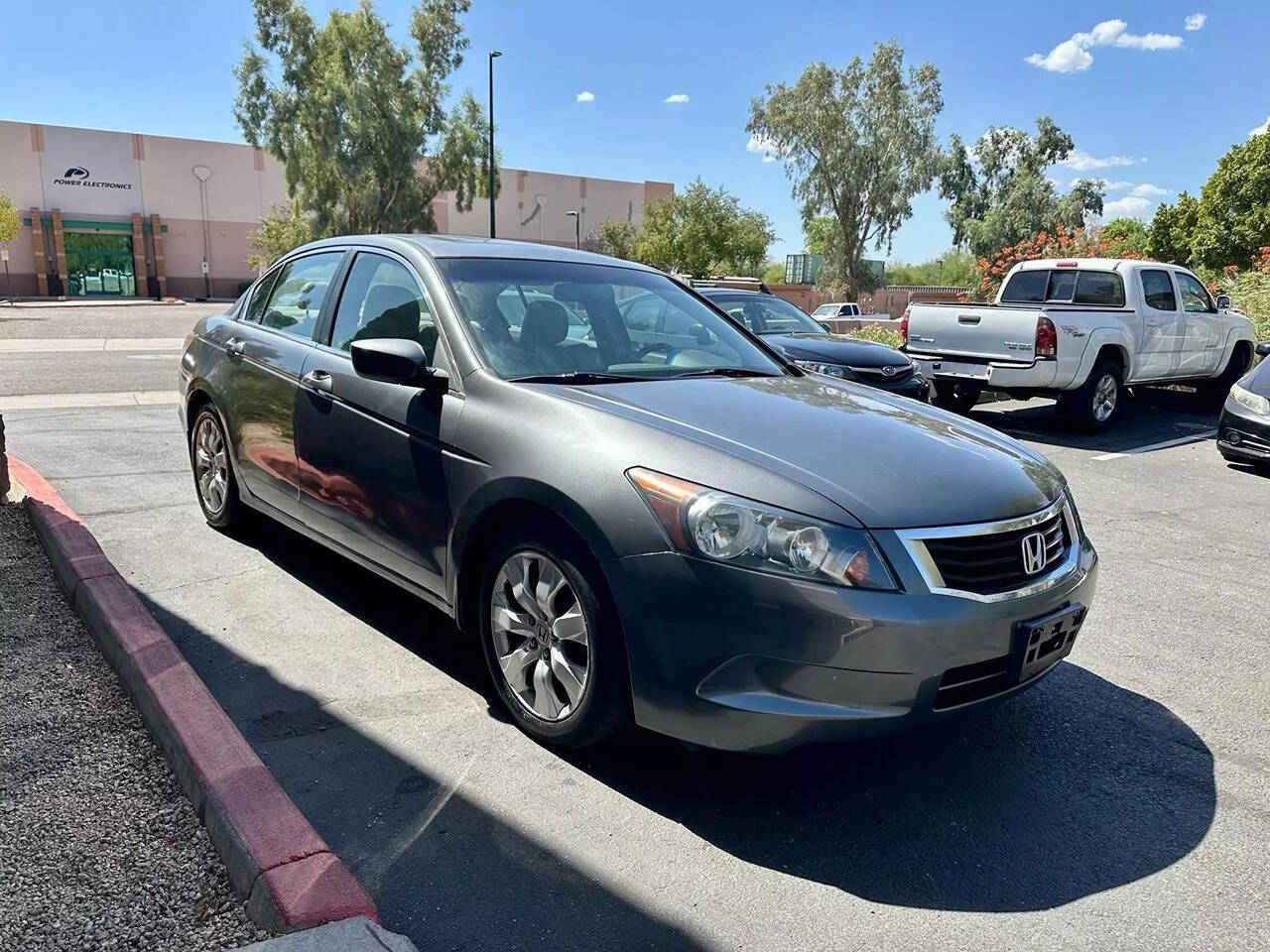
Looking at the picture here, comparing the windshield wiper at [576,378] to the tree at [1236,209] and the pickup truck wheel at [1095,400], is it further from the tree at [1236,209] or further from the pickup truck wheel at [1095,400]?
the tree at [1236,209]

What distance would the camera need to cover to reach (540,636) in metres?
3.16

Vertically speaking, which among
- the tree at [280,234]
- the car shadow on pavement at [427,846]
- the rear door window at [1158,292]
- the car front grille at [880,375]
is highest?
the tree at [280,234]

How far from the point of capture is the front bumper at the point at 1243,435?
28.7 feet

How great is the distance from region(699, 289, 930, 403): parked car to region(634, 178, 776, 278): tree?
40434 millimetres

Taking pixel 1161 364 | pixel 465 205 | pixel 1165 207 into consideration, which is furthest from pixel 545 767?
pixel 1165 207

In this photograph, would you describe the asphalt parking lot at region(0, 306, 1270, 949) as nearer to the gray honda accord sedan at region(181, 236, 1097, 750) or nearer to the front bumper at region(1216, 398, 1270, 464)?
the gray honda accord sedan at region(181, 236, 1097, 750)

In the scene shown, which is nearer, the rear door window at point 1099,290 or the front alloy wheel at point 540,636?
the front alloy wheel at point 540,636

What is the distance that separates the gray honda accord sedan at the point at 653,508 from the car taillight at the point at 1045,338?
690 cm

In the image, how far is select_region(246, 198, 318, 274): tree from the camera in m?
40.4

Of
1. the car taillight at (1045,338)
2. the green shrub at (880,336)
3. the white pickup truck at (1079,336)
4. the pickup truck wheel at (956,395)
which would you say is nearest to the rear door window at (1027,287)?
the white pickup truck at (1079,336)

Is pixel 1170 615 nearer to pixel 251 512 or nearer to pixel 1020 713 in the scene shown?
pixel 1020 713

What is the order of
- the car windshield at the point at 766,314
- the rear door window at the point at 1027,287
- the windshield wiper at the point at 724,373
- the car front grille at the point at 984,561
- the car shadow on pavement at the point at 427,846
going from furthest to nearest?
the rear door window at the point at 1027,287 → the car windshield at the point at 766,314 → the windshield wiper at the point at 724,373 → the car front grille at the point at 984,561 → the car shadow on pavement at the point at 427,846

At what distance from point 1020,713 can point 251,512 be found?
4.15 metres

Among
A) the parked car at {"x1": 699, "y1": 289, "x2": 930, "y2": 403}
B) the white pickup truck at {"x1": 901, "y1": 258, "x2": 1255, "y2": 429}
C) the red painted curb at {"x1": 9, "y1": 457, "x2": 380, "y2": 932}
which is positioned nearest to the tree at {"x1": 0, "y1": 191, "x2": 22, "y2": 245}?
the parked car at {"x1": 699, "y1": 289, "x2": 930, "y2": 403}
